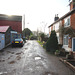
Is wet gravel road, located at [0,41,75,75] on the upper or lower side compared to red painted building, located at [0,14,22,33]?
lower

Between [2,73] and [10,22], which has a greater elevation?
[10,22]

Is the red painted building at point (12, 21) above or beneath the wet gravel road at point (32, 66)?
above

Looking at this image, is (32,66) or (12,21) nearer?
(32,66)

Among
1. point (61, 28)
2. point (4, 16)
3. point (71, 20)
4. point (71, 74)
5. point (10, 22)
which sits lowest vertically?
point (71, 74)

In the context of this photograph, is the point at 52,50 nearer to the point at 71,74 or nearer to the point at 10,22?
the point at 71,74

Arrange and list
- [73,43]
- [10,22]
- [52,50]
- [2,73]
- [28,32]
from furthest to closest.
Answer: [28,32], [10,22], [73,43], [52,50], [2,73]

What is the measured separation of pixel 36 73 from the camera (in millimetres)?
4184

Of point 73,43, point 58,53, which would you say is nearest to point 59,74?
point 58,53

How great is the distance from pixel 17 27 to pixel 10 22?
3.57 m

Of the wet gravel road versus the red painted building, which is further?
the red painted building

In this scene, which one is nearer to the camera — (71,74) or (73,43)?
(71,74)

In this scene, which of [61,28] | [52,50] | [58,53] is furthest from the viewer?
[61,28]

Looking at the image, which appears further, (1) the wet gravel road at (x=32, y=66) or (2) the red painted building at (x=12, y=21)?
(2) the red painted building at (x=12, y=21)

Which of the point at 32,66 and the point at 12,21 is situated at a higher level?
the point at 12,21
